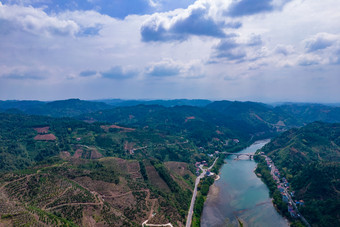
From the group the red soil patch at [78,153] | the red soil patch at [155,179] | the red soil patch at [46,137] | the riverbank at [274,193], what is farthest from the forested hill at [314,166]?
the red soil patch at [46,137]

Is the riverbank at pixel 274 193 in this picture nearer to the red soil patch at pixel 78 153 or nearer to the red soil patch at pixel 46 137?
the red soil patch at pixel 78 153

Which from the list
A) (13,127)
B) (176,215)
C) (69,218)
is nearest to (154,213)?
(176,215)

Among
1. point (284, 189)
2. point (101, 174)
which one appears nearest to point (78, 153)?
point (101, 174)

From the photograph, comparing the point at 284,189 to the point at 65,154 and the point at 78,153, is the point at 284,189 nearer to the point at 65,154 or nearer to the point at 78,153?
the point at 78,153

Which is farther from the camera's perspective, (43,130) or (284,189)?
(43,130)

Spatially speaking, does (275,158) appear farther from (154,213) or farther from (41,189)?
(41,189)

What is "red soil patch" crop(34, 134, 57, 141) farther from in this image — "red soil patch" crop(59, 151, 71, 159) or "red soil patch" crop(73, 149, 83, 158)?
"red soil patch" crop(73, 149, 83, 158)
